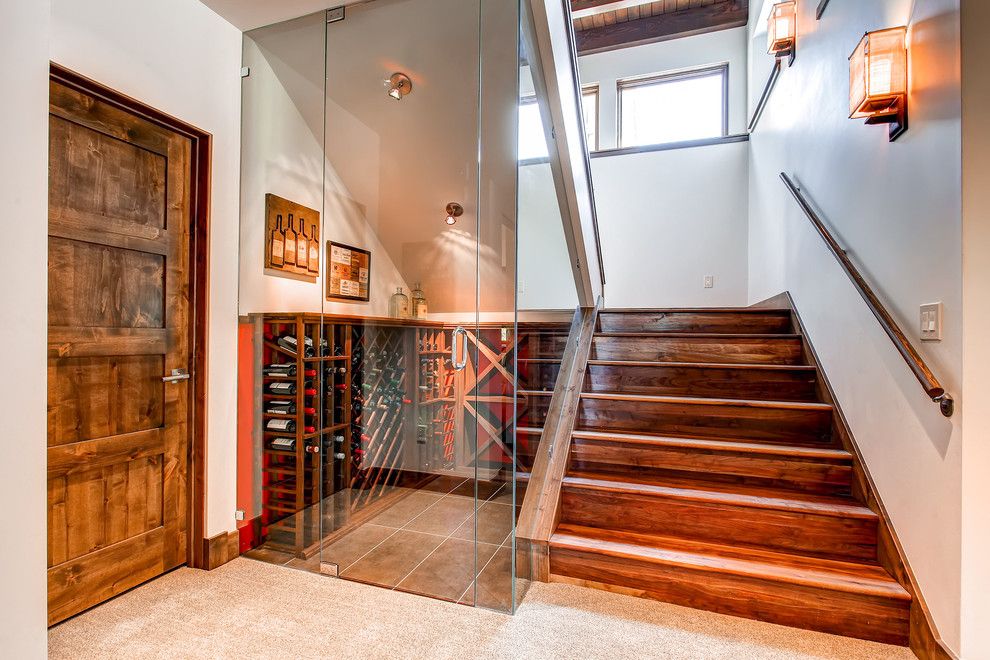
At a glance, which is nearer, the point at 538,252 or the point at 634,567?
the point at 634,567

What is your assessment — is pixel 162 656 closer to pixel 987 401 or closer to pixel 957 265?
pixel 987 401

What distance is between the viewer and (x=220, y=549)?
227cm

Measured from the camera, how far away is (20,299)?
3.67ft

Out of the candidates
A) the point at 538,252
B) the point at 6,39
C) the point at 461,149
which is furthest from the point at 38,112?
the point at 538,252

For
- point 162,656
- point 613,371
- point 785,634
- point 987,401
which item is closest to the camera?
point 987,401

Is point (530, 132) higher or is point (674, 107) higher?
point (674, 107)

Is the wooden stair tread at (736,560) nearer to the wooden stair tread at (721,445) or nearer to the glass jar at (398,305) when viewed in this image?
the wooden stair tread at (721,445)

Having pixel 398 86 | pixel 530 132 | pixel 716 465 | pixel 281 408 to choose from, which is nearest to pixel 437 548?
pixel 281 408

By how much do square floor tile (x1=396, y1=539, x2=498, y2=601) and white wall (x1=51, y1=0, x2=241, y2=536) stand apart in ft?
3.12

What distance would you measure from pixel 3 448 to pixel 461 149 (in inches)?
67.7

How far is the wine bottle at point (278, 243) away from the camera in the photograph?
235 centimetres

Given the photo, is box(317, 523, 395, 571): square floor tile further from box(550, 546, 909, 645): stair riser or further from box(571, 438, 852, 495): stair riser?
box(571, 438, 852, 495): stair riser

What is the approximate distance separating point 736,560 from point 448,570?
1.11 metres

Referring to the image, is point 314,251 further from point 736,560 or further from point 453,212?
point 736,560
